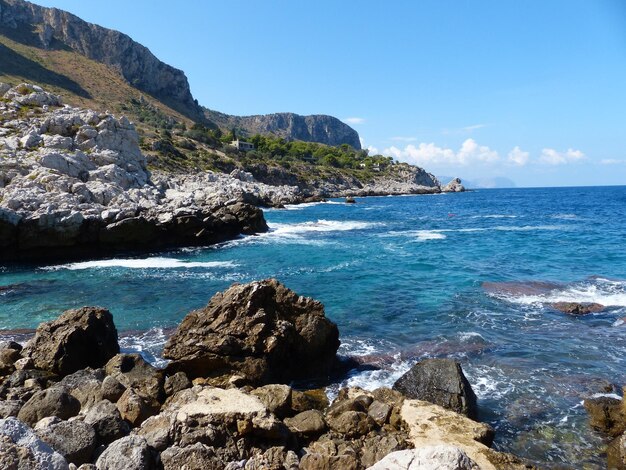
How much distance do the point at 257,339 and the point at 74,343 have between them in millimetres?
5979

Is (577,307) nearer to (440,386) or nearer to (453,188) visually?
(440,386)

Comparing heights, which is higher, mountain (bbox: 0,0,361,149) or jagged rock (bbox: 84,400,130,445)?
mountain (bbox: 0,0,361,149)

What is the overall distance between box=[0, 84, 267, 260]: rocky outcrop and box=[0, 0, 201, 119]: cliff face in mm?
113628

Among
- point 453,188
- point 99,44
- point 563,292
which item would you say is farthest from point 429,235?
point 99,44

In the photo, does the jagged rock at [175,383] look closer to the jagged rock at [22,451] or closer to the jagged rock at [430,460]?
the jagged rock at [22,451]

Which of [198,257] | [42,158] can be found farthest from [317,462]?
[42,158]

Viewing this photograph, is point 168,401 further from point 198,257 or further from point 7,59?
point 7,59

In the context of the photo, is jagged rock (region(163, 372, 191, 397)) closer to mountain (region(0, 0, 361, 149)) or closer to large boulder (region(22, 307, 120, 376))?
large boulder (region(22, 307, 120, 376))

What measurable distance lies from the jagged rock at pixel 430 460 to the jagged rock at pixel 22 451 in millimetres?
4111

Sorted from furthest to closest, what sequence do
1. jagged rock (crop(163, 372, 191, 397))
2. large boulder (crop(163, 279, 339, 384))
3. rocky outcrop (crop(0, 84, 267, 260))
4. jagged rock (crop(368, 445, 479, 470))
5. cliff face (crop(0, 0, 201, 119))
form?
1. cliff face (crop(0, 0, 201, 119))
2. rocky outcrop (crop(0, 84, 267, 260))
3. large boulder (crop(163, 279, 339, 384))
4. jagged rock (crop(163, 372, 191, 397))
5. jagged rock (crop(368, 445, 479, 470))

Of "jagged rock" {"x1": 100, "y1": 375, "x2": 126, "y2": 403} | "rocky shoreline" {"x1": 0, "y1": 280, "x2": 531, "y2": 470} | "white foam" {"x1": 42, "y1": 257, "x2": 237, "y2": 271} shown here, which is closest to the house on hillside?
"white foam" {"x1": 42, "y1": 257, "x2": 237, "y2": 271}

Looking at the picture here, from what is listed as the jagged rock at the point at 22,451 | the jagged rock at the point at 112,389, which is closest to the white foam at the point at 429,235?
the jagged rock at the point at 112,389

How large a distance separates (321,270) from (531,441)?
19.7 metres

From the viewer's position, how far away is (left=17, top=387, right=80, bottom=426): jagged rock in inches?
367
